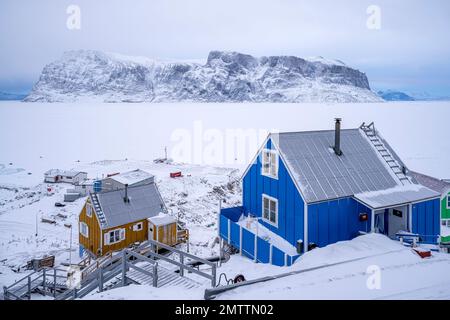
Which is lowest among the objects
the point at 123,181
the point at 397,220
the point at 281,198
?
the point at 123,181

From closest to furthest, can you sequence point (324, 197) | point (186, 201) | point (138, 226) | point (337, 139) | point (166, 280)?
point (166, 280)
point (324, 197)
point (337, 139)
point (138, 226)
point (186, 201)

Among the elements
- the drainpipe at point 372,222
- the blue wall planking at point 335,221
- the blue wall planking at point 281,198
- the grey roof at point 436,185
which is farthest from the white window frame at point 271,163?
the grey roof at point 436,185

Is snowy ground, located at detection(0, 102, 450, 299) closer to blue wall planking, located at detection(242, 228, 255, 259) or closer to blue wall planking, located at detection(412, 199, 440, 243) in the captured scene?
blue wall planking, located at detection(242, 228, 255, 259)

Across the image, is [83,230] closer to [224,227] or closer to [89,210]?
[89,210]

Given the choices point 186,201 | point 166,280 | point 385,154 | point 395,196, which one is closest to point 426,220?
point 395,196

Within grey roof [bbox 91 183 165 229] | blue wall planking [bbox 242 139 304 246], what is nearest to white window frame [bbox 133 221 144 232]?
grey roof [bbox 91 183 165 229]

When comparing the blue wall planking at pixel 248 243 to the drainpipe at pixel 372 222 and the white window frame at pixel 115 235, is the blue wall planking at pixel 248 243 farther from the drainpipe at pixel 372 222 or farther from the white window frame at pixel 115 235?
the white window frame at pixel 115 235

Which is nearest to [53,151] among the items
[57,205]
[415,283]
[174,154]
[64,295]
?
[174,154]
